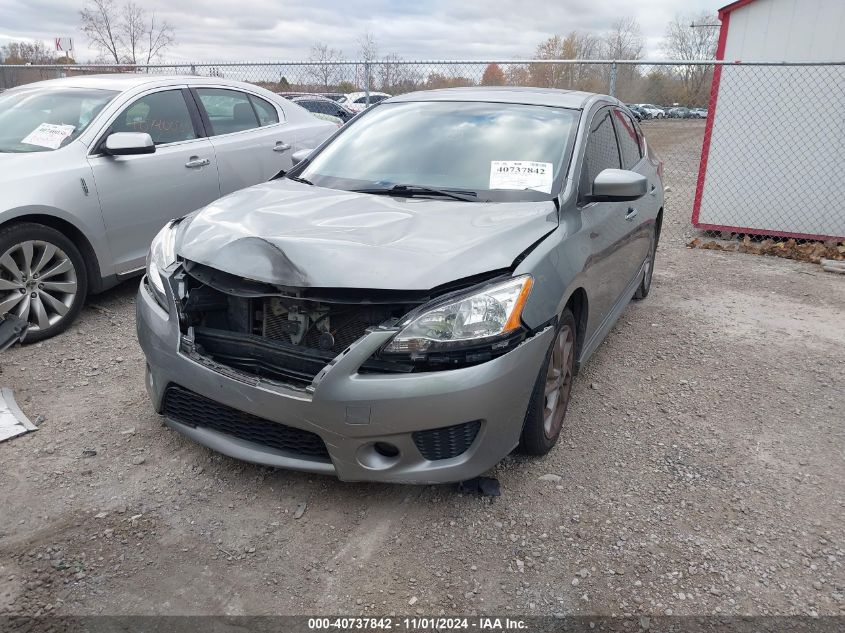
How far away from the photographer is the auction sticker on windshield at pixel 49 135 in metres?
4.44

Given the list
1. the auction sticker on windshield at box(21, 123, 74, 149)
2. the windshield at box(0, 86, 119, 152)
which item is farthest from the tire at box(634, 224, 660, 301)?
the auction sticker on windshield at box(21, 123, 74, 149)

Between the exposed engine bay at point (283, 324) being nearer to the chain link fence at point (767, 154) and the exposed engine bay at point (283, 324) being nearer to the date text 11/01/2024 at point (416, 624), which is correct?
the date text 11/01/2024 at point (416, 624)

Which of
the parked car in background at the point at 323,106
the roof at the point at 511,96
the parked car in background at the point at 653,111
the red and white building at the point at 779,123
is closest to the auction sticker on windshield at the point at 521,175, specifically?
the roof at the point at 511,96

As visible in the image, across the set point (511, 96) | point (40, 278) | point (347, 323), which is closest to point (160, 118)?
point (40, 278)

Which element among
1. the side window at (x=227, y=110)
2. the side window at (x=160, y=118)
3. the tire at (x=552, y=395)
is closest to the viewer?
the tire at (x=552, y=395)

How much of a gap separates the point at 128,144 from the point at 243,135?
4.45 feet

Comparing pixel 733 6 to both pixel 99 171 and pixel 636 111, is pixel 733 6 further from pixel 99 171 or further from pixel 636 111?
pixel 99 171

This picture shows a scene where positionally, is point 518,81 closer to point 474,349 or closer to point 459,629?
point 474,349

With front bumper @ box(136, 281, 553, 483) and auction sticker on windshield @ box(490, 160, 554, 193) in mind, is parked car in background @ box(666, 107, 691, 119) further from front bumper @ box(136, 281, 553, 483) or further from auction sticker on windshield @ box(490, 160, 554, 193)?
front bumper @ box(136, 281, 553, 483)

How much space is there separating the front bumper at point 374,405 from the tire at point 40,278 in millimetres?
1950

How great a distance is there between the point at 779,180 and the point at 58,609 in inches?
305

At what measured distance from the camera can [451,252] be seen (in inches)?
101

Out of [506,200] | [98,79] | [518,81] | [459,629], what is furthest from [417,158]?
[518,81]

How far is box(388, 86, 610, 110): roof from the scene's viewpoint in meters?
3.82
